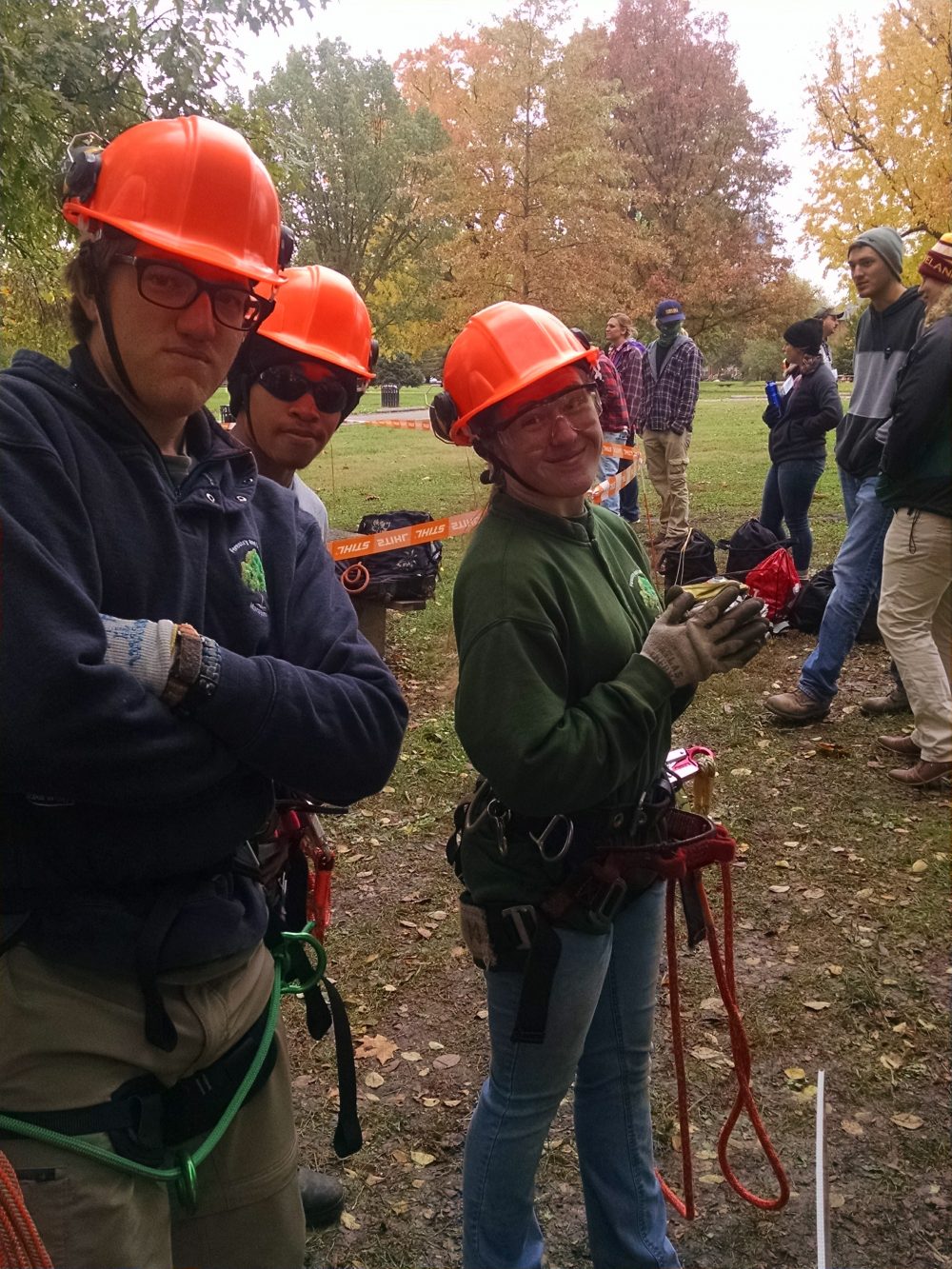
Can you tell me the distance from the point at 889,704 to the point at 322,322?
179 inches

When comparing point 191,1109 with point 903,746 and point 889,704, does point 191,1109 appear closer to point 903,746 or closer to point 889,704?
point 903,746

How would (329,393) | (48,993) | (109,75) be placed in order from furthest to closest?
(109,75) → (329,393) → (48,993)

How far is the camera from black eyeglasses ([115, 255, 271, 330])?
1.51 metres

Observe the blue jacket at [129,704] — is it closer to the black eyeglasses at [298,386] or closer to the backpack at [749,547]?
the black eyeglasses at [298,386]

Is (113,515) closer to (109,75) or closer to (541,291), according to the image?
(109,75)

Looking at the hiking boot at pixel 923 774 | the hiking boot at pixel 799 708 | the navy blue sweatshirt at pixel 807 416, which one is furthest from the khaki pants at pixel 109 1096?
the navy blue sweatshirt at pixel 807 416

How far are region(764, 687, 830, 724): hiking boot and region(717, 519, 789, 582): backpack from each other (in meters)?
1.99

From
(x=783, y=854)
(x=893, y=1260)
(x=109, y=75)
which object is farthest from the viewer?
(x=109, y=75)

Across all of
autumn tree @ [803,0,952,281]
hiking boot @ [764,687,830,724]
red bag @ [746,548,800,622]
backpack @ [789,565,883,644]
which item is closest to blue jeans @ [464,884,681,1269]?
hiking boot @ [764,687,830,724]

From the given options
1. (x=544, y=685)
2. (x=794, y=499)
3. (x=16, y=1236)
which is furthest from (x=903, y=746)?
(x=16, y=1236)

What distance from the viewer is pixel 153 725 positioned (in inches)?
53.2

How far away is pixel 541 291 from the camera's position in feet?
48.4

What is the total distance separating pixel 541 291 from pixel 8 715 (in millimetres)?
14655

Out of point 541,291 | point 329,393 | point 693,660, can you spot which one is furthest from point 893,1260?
point 541,291
